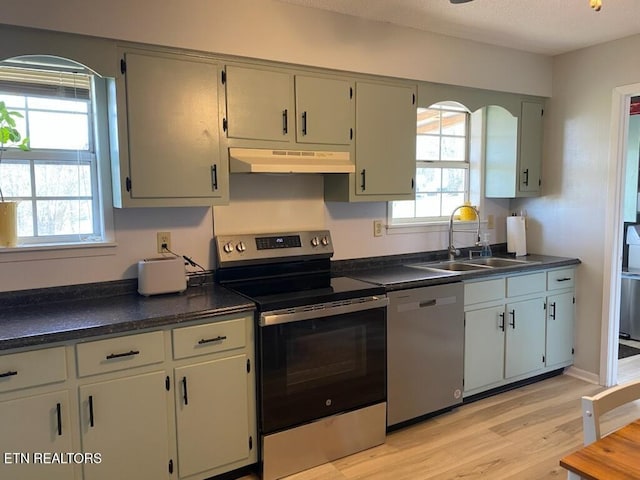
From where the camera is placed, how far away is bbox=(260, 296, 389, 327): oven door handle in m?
2.36

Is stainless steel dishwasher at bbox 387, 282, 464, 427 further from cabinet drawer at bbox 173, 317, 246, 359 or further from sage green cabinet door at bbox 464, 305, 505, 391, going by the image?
cabinet drawer at bbox 173, 317, 246, 359

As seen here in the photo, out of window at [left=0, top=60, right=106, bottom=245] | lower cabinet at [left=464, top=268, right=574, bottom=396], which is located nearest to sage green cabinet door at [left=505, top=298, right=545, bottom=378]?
lower cabinet at [left=464, top=268, right=574, bottom=396]

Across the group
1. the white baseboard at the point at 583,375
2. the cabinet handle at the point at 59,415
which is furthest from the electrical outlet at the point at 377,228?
the cabinet handle at the point at 59,415

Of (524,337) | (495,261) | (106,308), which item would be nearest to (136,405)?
(106,308)

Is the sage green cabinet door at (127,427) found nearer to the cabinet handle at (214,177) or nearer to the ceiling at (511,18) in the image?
the cabinet handle at (214,177)

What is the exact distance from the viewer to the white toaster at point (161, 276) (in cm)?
247

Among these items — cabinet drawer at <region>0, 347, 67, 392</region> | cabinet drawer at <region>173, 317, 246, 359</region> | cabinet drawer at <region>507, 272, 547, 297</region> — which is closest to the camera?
cabinet drawer at <region>0, 347, 67, 392</region>

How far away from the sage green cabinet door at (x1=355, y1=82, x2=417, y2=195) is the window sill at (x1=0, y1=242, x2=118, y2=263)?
1.49 meters

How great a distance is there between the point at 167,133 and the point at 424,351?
191 cm

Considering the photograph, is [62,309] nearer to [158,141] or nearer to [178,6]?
[158,141]

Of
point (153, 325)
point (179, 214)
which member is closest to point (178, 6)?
point (179, 214)

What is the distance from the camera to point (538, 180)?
3928 millimetres

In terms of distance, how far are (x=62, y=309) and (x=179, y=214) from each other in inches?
30.5

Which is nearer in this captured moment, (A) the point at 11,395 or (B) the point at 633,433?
(B) the point at 633,433
